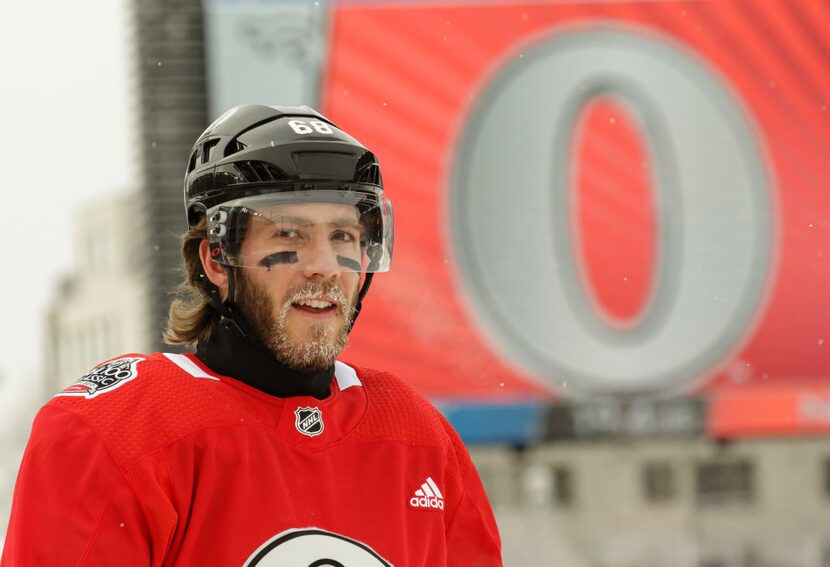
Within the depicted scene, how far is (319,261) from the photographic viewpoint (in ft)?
5.21

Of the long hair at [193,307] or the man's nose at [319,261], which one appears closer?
the man's nose at [319,261]

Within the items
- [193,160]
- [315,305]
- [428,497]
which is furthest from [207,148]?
[428,497]

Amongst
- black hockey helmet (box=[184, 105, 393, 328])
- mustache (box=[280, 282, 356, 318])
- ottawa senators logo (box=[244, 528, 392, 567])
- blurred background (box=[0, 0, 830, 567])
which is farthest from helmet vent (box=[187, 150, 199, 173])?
blurred background (box=[0, 0, 830, 567])

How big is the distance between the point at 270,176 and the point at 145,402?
0.34 metres

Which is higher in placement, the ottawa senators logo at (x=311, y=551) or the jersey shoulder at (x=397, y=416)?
the jersey shoulder at (x=397, y=416)

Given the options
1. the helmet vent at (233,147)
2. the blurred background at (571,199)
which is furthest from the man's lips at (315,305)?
the blurred background at (571,199)

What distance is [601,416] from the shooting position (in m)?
9.77

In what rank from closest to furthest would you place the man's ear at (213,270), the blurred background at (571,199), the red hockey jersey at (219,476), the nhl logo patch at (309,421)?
the red hockey jersey at (219,476) → the nhl logo patch at (309,421) → the man's ear at (213,270) → the blurred background at (571,199)

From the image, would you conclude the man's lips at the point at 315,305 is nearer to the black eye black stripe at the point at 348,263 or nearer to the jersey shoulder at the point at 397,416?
the black eye black stripe at the point at 348,263

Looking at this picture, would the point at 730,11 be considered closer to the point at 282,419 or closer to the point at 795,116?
the point at 795,116

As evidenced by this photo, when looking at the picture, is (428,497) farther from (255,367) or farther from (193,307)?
(193,307)

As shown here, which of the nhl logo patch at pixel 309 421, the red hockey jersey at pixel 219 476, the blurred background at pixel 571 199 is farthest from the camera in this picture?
the blurred background at pixel 571 199

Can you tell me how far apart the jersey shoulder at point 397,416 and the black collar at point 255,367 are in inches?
4.2

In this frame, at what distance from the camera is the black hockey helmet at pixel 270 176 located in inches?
63.5
